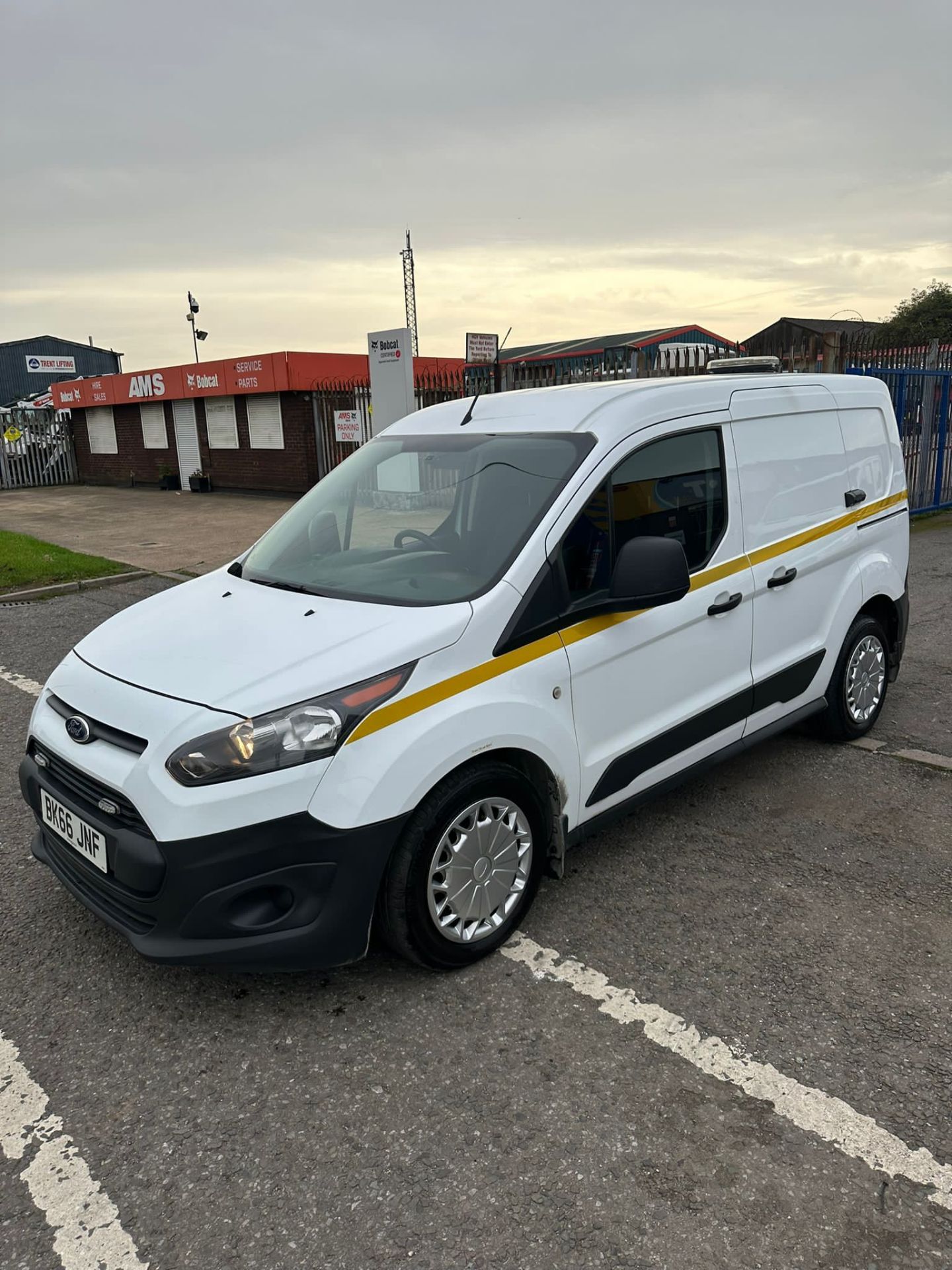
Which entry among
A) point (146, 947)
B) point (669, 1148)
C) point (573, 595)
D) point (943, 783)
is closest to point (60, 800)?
point (146, 947)

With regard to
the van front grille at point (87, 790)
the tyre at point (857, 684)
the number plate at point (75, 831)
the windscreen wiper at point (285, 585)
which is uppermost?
the windscreen wiper at point (285, 585)

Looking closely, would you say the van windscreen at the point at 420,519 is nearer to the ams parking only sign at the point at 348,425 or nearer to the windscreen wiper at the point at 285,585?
the windscreen wiper at the point at 285,585

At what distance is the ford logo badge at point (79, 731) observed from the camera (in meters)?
3.00

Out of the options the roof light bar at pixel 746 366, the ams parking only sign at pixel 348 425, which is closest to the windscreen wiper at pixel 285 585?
the roof light bar at pixel 746 366

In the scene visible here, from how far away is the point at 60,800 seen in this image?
308 cm

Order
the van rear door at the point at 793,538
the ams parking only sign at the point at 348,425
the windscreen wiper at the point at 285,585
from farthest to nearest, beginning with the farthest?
the ams parking only sign at the point at 348,425, the van rear door at the point at 793,538, the windscreen wiper at the point at 285,585

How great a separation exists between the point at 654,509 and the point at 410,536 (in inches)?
38.0

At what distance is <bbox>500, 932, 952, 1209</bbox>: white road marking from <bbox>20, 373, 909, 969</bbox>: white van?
289 mm

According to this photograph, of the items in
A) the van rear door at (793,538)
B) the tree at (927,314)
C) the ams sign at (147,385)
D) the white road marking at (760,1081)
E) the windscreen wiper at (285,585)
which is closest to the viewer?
the white road marking at (760,1081)

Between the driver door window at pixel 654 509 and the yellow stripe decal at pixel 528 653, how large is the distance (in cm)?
9

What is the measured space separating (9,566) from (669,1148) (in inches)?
423

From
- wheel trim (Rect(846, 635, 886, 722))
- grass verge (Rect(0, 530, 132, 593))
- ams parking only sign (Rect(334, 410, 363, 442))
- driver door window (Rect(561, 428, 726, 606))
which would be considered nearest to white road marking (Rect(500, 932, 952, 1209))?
driver door window (Rect(561, 428, 726, 606))

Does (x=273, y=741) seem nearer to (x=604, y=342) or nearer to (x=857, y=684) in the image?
(x=857, y=684)

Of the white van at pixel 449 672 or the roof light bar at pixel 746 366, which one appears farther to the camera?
the roof light bar at pixel 746 366
